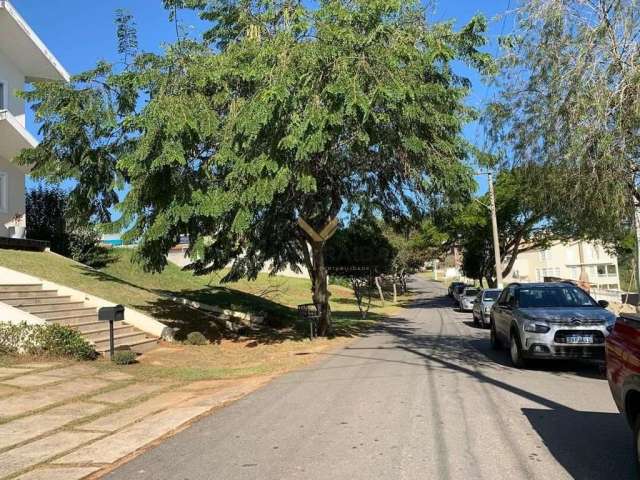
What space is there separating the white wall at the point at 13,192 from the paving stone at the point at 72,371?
12.6 meters

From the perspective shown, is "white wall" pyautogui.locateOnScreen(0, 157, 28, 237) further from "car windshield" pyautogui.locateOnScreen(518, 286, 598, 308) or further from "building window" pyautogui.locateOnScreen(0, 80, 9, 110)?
"car windshield" pyautogui.locateOnScreen(518, 286, 598, 308)

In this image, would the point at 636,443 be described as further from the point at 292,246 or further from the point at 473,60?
the point at 292,246

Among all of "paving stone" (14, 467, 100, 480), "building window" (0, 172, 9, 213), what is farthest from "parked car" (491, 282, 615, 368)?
"building window" (0, 172, 9, 213)

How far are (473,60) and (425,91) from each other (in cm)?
203

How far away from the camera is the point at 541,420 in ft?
23.2

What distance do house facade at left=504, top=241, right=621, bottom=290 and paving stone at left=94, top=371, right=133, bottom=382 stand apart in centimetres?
5102

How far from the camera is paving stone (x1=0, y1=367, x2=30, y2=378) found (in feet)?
33.7

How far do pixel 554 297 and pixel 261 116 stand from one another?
7057 mm

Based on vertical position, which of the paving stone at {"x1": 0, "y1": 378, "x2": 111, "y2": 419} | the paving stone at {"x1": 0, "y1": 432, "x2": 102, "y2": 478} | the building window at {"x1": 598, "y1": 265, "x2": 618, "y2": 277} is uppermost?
the building window at {"x1": 598, "y1": 265, "x2": 618, "y2": 277}

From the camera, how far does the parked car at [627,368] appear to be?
4932mm

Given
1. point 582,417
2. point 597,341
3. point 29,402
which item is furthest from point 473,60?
point 29,402

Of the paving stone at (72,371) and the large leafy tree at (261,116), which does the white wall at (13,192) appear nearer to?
the large leafy tree at (261,116)

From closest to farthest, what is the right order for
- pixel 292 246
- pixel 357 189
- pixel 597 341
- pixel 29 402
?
pixel 29 402, pixel 597 341, pixel 357 189, pixel 292 246

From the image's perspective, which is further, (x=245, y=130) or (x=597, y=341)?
(x=245, y=130)
